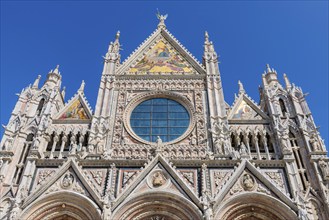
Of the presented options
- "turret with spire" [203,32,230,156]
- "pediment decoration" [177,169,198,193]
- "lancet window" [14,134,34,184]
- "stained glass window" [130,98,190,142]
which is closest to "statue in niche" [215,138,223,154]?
"turret with spire" [203,32,230,156]

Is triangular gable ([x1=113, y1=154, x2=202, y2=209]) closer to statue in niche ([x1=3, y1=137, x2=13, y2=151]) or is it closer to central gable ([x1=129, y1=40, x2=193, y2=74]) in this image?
statue in niche ([x1=3, y1=137, x2=13, y2=151])

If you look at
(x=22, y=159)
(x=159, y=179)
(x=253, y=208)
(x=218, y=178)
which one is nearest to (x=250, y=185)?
(x=253, y=208)

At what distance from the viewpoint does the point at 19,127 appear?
1736 cm

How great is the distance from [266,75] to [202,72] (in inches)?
138

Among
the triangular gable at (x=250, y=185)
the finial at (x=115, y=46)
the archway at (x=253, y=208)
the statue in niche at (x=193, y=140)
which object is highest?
the finial at (x=115, y=46)

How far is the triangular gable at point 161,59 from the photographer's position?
20875 mm

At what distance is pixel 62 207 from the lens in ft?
47.8

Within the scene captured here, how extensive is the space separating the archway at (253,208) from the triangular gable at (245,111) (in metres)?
4.66

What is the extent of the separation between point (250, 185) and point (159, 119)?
19.1 feet

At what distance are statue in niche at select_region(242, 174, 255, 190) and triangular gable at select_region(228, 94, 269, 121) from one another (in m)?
3.74

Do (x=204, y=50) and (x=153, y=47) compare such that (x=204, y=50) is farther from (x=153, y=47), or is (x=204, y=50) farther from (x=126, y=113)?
(x=126, y=113)

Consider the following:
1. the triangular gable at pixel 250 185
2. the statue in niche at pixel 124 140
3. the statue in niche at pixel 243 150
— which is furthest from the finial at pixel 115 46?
the triangular gable at pixel 250 185

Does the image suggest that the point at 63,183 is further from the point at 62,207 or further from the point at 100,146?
the point at 100,146

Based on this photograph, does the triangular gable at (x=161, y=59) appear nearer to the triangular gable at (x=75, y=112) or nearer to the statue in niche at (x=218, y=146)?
the triangular gable at (x=75, y=112)
